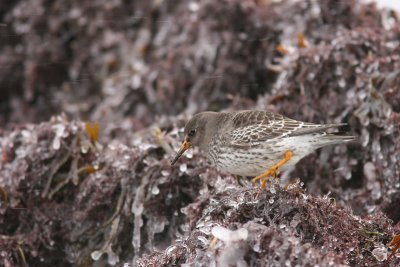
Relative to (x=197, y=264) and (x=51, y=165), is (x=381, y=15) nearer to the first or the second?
(x=51, y=165)

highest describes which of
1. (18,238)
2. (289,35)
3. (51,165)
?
(289,35)

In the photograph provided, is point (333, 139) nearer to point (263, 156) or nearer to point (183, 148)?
point (263, 156)

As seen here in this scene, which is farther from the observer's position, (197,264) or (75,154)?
(75,154)

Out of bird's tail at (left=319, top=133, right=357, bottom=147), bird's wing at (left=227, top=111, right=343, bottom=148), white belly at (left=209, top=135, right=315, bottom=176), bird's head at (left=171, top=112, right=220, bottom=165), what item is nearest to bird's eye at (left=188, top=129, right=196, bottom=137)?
bird's head at (left=171, top=112, right=220, bottom=165)

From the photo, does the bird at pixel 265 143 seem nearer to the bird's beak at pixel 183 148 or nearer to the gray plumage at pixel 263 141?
the gray plumage at pixel 263 141

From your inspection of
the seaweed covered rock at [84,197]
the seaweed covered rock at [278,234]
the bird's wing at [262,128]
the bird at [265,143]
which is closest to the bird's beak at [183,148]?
the seaweed covered rock at [84,197]

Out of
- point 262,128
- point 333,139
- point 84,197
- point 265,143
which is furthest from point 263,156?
point 84,197

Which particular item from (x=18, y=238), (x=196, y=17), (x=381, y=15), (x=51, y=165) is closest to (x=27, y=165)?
(x=51, y=165)
